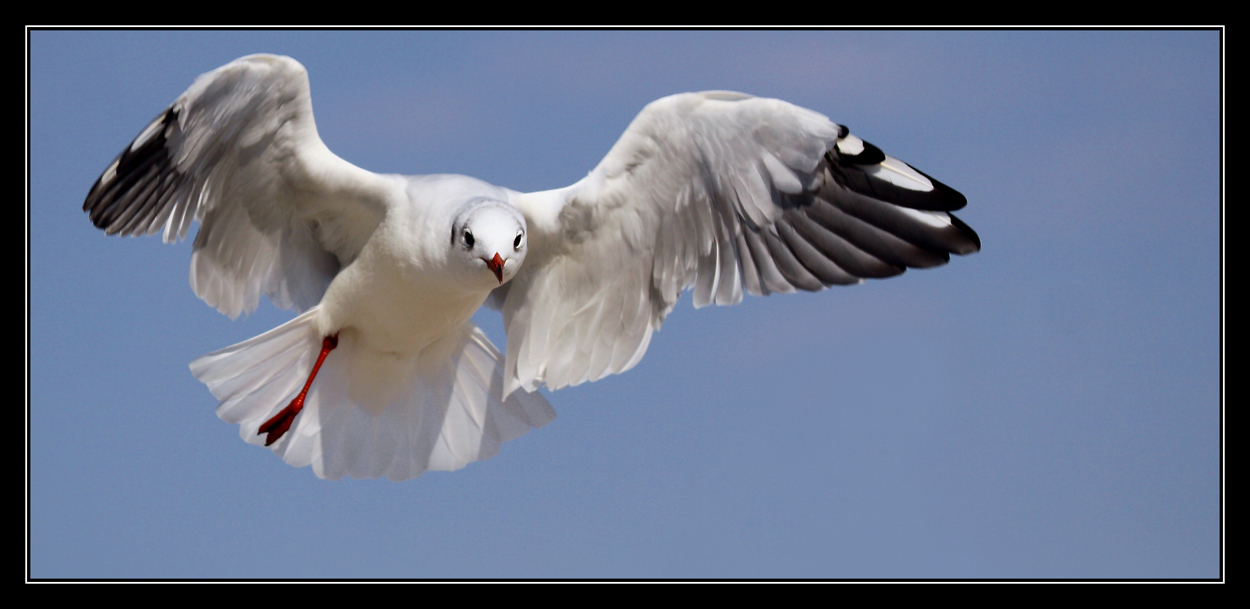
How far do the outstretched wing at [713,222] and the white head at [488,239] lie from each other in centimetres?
41

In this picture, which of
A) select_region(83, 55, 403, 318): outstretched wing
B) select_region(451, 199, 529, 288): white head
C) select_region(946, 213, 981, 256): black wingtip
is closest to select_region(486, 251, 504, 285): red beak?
select_region(451, 199, 529, 288): white head

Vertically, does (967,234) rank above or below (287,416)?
above

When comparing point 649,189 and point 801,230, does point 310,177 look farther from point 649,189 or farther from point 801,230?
point 801,230

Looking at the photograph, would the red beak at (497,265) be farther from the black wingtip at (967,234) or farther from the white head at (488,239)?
the black wingtip at (967,234)

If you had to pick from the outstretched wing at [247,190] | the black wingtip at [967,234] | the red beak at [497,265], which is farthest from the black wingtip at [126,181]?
the black wingtip at [967,234]

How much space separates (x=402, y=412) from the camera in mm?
7094

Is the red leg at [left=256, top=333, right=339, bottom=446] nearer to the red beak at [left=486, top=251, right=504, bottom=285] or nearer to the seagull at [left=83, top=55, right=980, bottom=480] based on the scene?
the seagull at [left=83, top=55, right=980, bottom=480]

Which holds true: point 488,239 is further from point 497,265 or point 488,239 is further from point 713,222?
point 713,222

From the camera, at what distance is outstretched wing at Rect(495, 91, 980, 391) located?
228 inches

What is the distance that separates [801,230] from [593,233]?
93 centimetres

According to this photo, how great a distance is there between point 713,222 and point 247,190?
6.89ft

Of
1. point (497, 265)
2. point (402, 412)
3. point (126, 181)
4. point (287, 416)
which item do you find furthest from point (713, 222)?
point (126, 181)

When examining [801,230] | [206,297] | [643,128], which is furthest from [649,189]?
[206,297]

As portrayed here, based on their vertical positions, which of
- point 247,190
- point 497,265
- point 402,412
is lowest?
point 402,412
